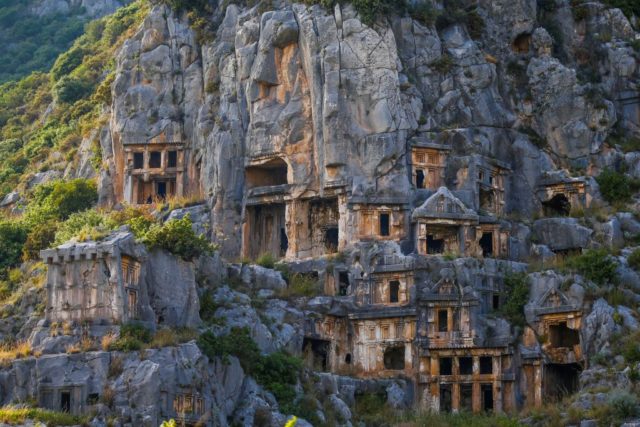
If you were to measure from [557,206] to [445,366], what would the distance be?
13794 millimetres

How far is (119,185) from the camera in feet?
266

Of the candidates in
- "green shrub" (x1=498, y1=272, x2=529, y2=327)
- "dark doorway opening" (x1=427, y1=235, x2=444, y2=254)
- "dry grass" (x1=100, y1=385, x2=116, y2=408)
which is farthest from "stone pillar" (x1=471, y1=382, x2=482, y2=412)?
"dry grass" (x1=100, y1=385, x2=116, y2=408)

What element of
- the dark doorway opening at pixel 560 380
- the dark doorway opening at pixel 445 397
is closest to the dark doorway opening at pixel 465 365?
the dark doorway opening at pixel 445 397

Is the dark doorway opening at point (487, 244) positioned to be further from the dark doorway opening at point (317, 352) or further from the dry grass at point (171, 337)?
the dry grass at point (171, 337)

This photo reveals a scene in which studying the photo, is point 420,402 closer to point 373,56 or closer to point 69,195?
point 373,56

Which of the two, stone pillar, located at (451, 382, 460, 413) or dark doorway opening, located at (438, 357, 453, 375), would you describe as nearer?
stone pillar, located at (451, 382, 460, 413)

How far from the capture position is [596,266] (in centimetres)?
6844

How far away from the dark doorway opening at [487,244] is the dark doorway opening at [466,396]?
309 inches

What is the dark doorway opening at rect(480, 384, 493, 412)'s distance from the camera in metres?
68.9

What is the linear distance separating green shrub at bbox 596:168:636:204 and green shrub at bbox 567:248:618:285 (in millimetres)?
7054

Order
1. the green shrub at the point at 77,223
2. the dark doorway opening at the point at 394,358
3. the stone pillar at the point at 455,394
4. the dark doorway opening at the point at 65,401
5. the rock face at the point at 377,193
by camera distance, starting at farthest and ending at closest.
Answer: the dark doorway opening at the point at 394,358 < the green shrub at the point at 77,223 < the stone pillar at the point at 455,394 < the rock face at the point at 377,193 < the dark doorway opening at the point at 65,401

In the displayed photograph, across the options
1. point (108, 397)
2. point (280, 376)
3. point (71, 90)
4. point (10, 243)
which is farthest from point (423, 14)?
point (108, 397)

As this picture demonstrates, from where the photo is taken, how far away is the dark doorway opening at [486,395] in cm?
6894

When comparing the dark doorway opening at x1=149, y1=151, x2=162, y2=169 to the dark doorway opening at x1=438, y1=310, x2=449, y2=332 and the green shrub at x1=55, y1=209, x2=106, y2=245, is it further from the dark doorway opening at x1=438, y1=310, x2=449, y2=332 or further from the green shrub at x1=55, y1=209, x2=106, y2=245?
the dark doorway opening at x1=438, y1=310, x2=449, y2=332
